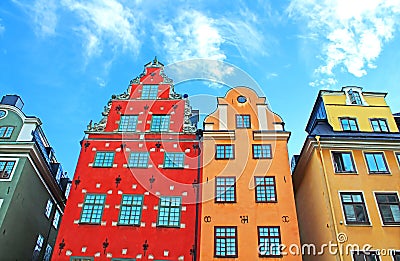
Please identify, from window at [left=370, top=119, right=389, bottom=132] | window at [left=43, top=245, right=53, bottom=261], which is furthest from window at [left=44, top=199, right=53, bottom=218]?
window at [left=370, top=119, right=389, bottom=132]

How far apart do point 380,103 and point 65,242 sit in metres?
22.3

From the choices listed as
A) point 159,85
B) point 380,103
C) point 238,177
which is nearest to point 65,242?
point 238,177

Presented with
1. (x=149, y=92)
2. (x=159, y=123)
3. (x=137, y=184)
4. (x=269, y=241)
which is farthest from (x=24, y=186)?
(x=269, y=241)

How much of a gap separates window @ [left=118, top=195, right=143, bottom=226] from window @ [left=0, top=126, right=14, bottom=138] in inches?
359

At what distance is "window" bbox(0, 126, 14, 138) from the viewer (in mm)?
24423

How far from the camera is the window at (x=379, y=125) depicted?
24375 mm

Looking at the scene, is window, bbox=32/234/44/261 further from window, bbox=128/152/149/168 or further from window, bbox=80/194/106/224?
window, bbox=128/152/149/168

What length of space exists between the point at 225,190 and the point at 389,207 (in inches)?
364

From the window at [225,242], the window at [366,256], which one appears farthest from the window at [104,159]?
the window at [366,256]

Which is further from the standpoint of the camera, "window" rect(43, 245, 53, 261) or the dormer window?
"window" rect(43, 245, 53, 261)

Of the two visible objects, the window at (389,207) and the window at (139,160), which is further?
the window at (139,160)

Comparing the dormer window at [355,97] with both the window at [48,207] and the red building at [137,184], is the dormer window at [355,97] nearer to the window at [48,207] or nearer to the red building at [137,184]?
the red building at [137,184]

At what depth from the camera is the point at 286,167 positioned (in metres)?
23.2

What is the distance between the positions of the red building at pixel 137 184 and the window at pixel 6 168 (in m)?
4.04
